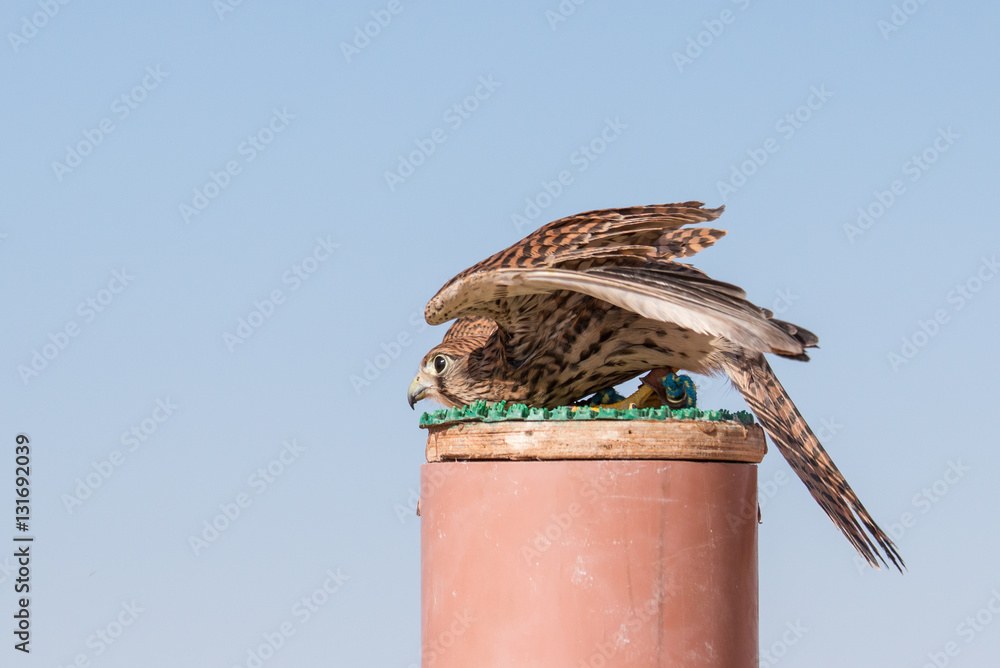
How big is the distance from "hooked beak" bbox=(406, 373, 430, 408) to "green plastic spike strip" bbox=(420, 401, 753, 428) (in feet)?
2.93

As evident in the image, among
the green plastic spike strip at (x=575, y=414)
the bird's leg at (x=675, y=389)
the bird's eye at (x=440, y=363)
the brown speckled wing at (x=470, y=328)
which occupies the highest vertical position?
the brown speckled wing at (x=470, y=328)

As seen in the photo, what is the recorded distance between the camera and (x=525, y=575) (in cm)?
468

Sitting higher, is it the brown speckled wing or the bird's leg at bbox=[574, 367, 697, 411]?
the brown speckled wing

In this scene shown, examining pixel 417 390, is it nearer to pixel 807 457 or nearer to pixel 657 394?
pixel 657 394

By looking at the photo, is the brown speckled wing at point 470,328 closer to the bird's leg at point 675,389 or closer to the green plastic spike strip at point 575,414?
the bird's leg at point 675,389

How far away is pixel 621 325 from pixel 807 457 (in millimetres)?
1089

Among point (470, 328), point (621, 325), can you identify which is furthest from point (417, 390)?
point (621, 325)

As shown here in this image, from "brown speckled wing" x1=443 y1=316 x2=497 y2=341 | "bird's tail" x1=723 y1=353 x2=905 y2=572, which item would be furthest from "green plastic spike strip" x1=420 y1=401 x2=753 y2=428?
"brown speckled wing" x1=443 y1=316 x2=497 y2=341

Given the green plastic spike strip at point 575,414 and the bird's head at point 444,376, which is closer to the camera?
the green plastic spike strip at point 575,414

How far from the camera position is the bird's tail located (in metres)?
5.25

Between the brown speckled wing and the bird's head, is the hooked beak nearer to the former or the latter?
the bird's head

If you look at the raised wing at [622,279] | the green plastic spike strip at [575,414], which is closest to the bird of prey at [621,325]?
the raised wing at [622,279]

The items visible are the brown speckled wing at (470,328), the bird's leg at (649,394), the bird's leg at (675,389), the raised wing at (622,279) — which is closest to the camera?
the raised wing at (622,279)

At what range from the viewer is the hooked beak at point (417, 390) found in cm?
599
